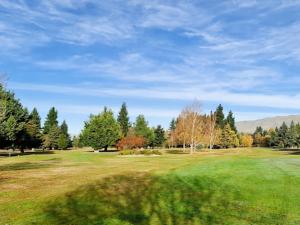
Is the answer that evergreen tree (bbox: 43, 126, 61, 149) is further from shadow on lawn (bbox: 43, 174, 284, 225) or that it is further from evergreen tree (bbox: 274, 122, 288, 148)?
shadow on lawn (bbox: 43, 174, 284, 225)

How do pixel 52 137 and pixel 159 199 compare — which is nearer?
pixel 159 199

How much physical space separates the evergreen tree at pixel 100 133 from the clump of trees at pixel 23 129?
13031 mm

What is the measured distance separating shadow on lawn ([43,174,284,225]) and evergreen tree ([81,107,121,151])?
8021 cm

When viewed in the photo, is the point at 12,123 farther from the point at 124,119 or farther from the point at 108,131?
the point at 124,119

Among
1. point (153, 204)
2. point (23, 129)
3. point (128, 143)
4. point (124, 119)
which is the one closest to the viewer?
point (153, 204)

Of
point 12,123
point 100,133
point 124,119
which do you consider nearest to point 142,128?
point 124,119

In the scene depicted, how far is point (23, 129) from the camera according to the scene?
9094 centimetres

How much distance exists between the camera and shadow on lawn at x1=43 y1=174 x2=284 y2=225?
17.6 meters

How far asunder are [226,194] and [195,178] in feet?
20.3

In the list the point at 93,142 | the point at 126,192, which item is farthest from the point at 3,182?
the point at 93,142

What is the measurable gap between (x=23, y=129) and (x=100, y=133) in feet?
77.1

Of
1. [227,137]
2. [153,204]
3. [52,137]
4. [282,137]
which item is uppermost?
[282,137]

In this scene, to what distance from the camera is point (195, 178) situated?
29500 millimetres

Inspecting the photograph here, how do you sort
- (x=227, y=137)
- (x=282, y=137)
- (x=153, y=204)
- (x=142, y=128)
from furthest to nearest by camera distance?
(x=282, y=137), (x=227, y=137), (x=142, y=128), (x=153, y=204)
